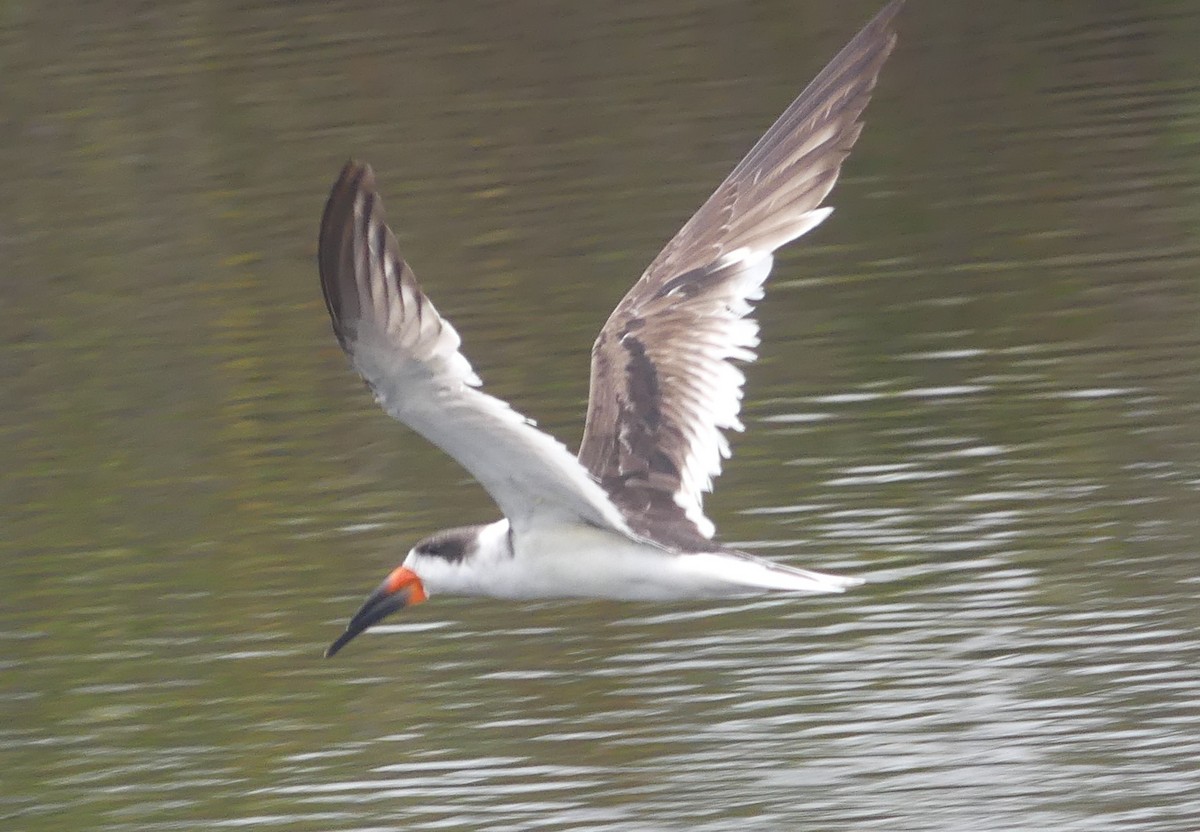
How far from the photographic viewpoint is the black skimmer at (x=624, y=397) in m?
6.27

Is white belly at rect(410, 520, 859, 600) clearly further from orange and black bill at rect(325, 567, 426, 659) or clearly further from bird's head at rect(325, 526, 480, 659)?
orange and black bill at rect(325, 567, 426, 659)

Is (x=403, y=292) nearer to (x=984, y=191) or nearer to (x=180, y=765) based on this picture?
(x=180, y=765)

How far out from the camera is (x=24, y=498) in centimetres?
1151

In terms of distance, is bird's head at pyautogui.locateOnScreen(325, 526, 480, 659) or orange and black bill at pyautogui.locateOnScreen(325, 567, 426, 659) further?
orange and black bill at pyautogui.locateOnScreen(325, 567, 426, 659)

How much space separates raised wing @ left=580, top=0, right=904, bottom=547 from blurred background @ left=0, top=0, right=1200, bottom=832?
1.01 m

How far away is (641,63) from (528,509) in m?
11.1

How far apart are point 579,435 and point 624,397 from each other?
10.9ft

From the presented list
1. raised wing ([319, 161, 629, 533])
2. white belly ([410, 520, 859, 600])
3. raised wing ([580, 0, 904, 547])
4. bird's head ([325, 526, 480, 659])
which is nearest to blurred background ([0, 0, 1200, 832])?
bird's head ([325, 526, 480, 659])

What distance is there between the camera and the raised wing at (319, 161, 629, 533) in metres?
6.12

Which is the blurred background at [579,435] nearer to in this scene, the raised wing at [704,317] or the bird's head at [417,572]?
the bird's head at [417,572]

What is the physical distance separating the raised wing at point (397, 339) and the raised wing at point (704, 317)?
3.42 ft

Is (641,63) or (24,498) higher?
(641,63)

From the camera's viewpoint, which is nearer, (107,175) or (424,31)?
(107,175)

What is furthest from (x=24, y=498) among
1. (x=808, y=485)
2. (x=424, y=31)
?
(x=424, y=31)
